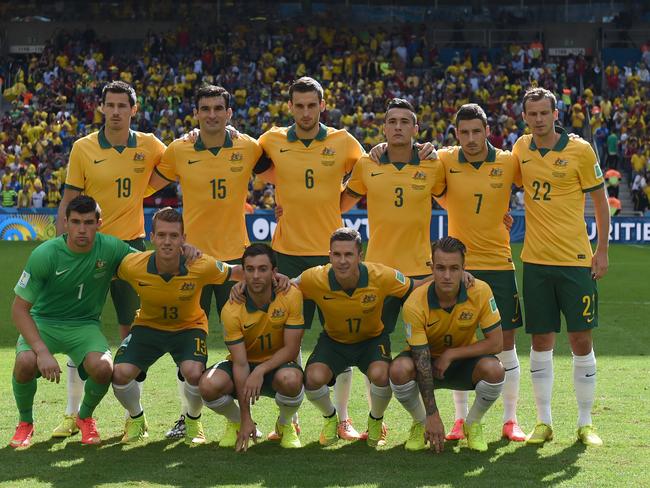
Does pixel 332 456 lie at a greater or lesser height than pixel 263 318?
lesser

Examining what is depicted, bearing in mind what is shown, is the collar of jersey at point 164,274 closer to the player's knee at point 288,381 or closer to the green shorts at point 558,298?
the player's knee at point 288,381

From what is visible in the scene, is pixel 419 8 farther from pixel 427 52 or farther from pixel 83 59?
pixel 83 59

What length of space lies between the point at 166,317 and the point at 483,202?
215cm

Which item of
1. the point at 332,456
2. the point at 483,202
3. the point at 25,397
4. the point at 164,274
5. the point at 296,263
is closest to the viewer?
the point at 332,456

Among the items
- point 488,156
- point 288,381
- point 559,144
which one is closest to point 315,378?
point 288,381

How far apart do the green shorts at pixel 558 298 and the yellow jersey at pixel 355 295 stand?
2.65 ft

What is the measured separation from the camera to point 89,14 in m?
35.0

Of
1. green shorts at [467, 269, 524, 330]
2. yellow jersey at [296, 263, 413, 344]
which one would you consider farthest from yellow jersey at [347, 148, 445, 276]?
green shorts at [467, 269, 524, 330]

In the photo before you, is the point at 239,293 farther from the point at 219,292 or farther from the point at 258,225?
the point at 258,225

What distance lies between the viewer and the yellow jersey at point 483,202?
6711mm

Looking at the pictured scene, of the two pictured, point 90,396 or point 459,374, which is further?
point 90,396

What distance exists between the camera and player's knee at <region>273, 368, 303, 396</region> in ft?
20.3

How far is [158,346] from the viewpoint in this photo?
21.5 ft

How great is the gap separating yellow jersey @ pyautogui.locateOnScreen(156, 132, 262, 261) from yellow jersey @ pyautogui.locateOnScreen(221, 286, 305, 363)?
65 cm
